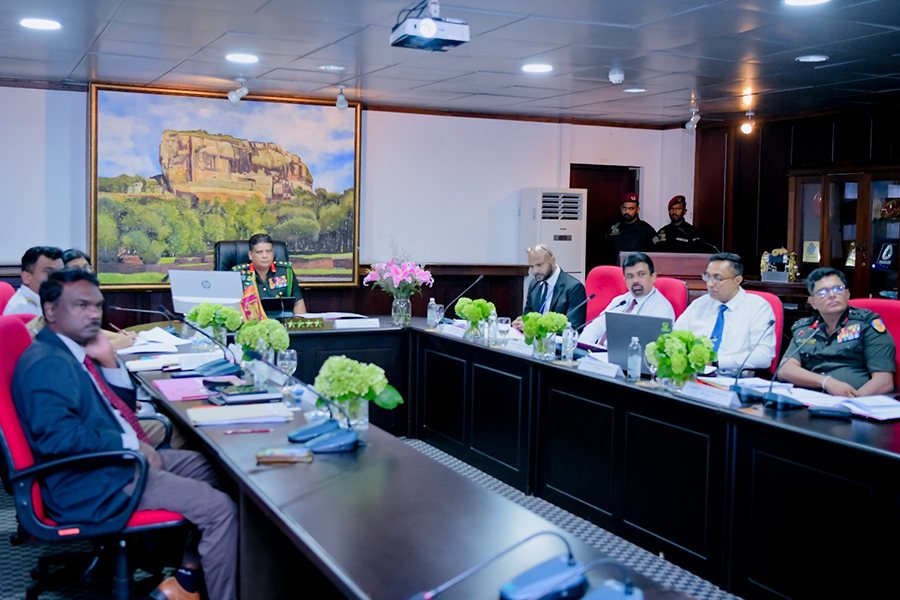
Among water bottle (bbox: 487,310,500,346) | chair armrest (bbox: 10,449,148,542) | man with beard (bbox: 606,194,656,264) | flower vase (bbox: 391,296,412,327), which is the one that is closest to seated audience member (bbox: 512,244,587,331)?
water bottle (bbox: 487,310,500,346)

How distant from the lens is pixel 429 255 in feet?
27.7

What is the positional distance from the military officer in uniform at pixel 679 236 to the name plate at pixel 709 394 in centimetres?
561

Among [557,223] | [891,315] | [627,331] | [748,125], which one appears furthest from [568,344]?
[557,223]

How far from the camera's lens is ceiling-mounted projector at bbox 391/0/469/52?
3859 millimetres

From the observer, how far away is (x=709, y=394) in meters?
3.22

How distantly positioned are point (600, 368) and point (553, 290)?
1.54m

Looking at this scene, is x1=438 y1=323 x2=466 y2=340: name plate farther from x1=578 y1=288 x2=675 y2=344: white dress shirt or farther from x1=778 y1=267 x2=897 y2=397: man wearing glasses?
x1=778 y1=267 x2=897 y2=397: man wearing glasses

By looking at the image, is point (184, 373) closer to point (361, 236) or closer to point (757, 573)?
point (757, 573)

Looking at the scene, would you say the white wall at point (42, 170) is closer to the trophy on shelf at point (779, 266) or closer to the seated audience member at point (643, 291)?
the seated audience member at point (643, 291)

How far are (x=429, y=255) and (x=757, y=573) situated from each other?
5746 millimetres

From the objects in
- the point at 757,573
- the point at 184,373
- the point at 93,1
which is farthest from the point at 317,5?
the point at 757,573

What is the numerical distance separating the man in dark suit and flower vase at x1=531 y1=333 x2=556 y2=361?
1.97m

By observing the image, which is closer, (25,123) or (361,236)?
(25,123)

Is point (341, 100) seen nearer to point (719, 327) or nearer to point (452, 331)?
point (452, 331)
